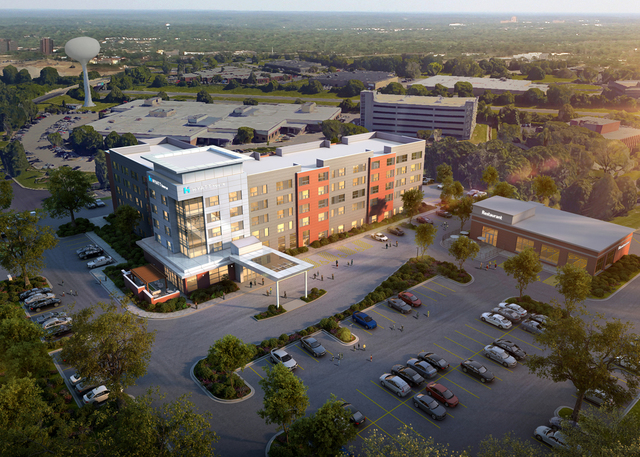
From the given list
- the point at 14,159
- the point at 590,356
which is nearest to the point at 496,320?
the point at 590,356

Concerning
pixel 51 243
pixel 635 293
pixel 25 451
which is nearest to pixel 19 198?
pixel 51 243

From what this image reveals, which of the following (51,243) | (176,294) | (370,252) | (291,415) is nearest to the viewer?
(291,415)

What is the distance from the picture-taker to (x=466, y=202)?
84000 mm

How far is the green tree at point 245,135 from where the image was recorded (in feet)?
571

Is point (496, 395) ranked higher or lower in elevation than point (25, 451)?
lower

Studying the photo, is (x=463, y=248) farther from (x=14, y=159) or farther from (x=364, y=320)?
(x=14, y=159)

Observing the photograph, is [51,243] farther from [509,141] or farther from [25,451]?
[509,141]

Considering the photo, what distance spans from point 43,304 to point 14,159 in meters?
103

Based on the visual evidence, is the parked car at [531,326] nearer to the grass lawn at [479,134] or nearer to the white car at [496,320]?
the white car at [496,320]

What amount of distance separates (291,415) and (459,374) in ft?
68.3

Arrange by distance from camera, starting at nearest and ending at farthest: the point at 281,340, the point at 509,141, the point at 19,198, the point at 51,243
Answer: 1. the point at 281,340
2. the point at 51,243
3. the point at 19,198
4. the point at 509,141

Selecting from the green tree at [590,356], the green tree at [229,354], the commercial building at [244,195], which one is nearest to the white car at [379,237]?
the commercial building at [244,195]

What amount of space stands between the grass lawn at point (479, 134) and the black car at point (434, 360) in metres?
143

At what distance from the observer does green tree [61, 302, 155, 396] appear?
136ft
